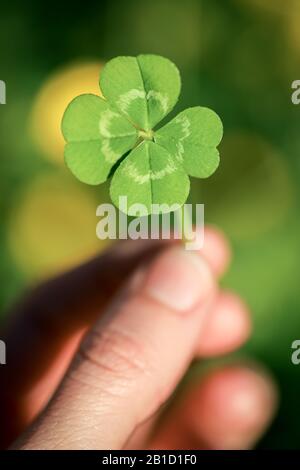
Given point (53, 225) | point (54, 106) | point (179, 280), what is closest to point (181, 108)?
point (54, 106)

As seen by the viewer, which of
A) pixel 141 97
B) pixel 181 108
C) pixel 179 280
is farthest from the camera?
pixel 181 108

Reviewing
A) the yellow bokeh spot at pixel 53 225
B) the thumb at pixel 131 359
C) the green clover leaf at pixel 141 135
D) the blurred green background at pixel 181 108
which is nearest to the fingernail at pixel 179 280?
the thumb at pixel 131 359

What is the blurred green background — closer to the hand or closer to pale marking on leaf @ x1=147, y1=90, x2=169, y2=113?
the hand

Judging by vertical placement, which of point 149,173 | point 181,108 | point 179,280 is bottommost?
point 179,280

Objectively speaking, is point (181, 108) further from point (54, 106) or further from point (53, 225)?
point (53, 225)

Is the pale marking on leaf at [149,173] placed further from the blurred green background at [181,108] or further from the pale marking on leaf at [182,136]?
the blurred green background at [181,108]

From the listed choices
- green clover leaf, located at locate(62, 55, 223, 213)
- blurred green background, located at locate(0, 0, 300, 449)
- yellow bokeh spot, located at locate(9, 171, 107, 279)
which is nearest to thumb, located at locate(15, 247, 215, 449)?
green clover leaf, located at locate(62, 55, 223, 213)
